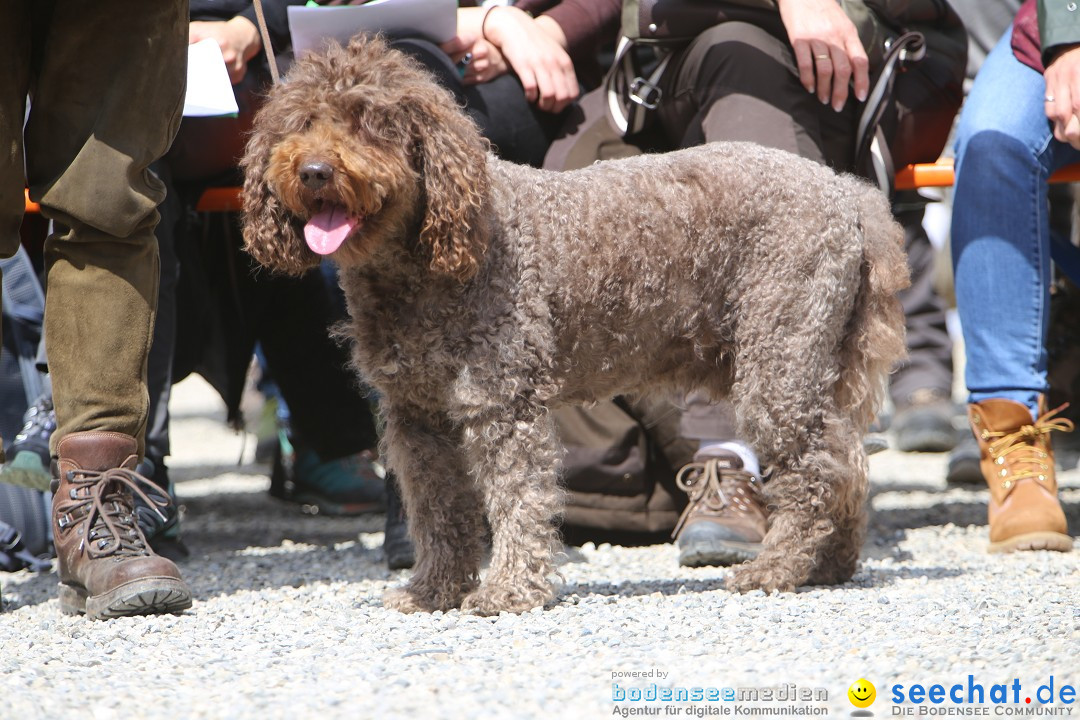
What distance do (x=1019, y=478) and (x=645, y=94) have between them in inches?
77.8

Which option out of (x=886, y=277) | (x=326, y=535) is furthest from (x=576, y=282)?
(x=326, y=535)

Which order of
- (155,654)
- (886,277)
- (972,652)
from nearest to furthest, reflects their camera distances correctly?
(972,652) < (155,654) < (886,277)

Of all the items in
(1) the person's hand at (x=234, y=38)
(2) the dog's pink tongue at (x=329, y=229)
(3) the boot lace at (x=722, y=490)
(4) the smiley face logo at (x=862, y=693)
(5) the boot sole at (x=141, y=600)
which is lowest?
(5) the boot sole at (x=141, y=600)

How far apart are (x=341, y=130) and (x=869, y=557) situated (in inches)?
98.3

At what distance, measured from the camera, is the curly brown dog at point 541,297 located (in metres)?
3.17

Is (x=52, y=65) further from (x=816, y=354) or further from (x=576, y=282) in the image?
(x=816, y=354)

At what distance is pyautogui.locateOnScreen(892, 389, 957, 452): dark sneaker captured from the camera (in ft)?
23.2

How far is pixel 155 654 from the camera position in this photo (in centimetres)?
288

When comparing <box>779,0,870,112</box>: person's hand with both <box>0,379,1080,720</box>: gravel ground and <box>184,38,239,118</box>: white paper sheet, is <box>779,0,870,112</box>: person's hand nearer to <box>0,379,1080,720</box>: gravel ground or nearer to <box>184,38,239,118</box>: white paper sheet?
<box>0,379,1080,720</box>: gravel ground

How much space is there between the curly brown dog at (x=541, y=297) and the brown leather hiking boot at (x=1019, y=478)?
2.76 ft

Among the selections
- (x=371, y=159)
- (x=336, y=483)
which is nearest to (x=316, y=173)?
(x=371, y=159)

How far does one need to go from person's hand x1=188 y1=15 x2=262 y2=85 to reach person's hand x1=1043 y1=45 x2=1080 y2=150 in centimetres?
289

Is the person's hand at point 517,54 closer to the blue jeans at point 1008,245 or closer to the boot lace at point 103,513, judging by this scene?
the blue jeans at point 1008,245

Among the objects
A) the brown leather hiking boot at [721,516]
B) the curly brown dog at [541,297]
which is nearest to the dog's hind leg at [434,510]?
the curly brown dog at [541,297]
